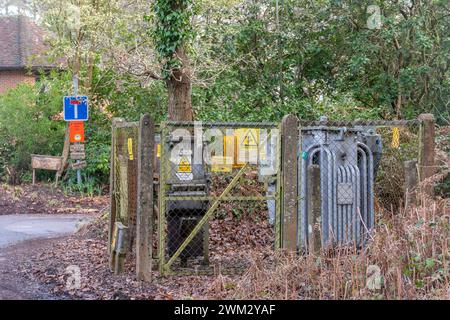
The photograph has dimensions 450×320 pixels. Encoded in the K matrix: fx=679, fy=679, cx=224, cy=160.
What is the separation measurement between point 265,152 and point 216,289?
2.47 m

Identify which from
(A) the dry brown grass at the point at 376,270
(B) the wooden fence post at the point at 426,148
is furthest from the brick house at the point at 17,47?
(A) the dry brown grass at the point at 376,270

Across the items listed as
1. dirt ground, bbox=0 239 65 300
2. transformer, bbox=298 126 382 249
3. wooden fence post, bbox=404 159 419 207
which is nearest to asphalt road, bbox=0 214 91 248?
dirt ground, bbox=0 239 65 300

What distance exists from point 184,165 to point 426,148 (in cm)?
345

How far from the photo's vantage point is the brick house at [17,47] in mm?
30969

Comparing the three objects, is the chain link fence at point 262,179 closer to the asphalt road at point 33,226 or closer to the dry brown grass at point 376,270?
the dry brown grass at point 376,270

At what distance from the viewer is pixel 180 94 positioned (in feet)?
40.8

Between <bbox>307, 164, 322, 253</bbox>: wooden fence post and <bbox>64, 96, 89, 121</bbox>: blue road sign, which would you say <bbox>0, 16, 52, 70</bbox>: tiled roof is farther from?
<bbox>307, 164, 322, 253</bbox>: wooden fence post


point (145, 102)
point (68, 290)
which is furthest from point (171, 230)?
point (145, 102)

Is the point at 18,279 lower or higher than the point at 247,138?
lower

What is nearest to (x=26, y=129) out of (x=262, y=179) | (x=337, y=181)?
(x=262, y=179)

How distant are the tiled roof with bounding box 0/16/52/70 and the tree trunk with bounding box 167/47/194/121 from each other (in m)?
19.6

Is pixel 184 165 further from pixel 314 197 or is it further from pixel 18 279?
pixel 18 279

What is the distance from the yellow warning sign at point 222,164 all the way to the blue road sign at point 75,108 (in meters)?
10.5

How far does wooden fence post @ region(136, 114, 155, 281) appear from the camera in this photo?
25.4 feet
